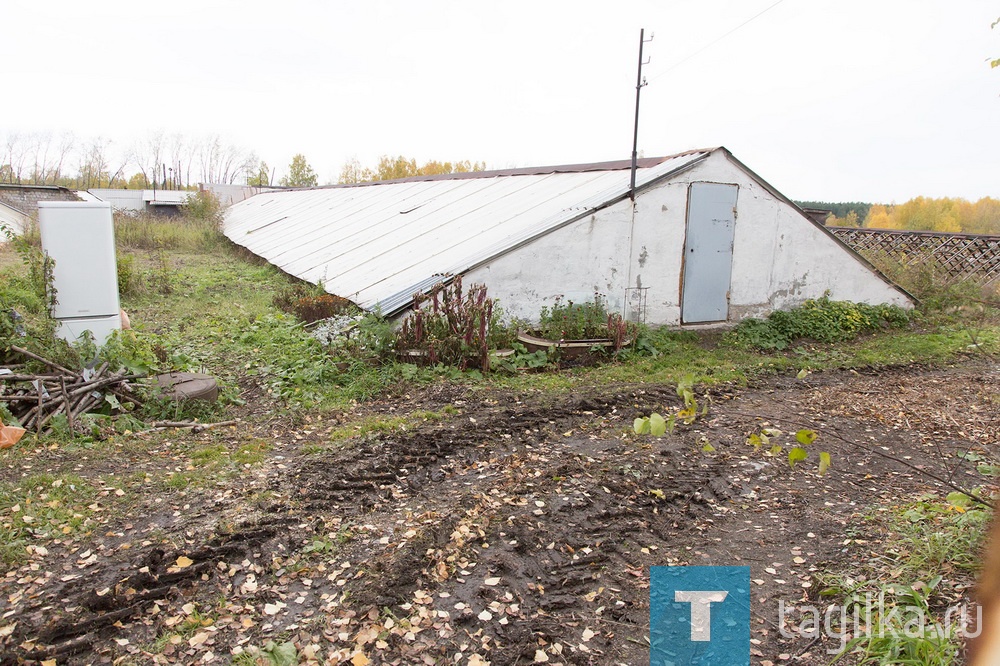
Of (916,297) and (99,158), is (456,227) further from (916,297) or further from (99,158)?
(99,158)

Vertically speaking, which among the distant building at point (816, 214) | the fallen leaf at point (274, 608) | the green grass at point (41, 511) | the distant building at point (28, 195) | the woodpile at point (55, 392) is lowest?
the fallen leaf at point (274, 608)

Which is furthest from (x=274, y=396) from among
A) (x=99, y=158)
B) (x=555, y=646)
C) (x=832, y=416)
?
(x=99, y=158)

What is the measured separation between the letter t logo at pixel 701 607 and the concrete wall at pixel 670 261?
6.37m

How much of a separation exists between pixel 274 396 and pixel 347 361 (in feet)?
3.64

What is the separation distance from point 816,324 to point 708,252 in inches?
96.8

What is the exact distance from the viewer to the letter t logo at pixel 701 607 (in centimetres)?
373

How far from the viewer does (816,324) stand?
12133 mm

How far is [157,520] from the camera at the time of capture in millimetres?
4676

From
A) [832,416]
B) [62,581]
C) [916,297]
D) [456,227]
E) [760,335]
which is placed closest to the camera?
[62,581]

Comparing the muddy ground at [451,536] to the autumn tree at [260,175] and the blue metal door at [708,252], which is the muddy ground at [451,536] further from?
the autumn tree at [260,175]

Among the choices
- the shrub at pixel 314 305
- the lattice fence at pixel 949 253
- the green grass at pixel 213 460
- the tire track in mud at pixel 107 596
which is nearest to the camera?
the tire track in mud at pixel 107 596

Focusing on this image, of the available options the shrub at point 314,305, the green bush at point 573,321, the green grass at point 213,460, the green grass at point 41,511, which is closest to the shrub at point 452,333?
the green bush at point 573,321

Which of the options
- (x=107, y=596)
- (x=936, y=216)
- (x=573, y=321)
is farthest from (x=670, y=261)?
(x=936, y=216)

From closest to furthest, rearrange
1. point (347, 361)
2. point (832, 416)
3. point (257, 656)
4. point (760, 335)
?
1. point (257, 656)
2. point (832, 416)
3. point (347, 361)
4. point (760, 335)
